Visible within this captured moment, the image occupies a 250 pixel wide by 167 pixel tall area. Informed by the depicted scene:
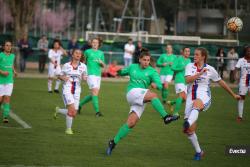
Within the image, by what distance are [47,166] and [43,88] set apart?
60.5 feet

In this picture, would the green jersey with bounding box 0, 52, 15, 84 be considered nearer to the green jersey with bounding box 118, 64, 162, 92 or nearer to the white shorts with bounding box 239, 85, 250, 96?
the green jersey with bounding box 118, 64, 162, 92

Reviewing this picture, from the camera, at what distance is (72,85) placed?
15.9 metres

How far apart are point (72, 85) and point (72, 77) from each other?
18 centimetres

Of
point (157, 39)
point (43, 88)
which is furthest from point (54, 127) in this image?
point (157, 39)

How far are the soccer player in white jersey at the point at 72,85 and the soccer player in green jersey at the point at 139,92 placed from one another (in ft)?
9.21

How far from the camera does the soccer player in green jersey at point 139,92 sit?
12820 millimetres

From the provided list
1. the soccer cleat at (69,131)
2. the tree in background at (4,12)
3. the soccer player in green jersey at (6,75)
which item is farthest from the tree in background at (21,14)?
the soccer cleat at (69,131)

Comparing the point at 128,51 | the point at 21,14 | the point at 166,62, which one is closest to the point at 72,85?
the point at 166,62

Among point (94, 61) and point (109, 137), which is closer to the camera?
point (109, 137)

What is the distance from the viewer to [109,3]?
247 ft

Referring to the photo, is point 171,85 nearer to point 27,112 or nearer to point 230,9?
point 27,112

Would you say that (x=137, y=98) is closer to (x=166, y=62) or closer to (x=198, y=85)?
(x=198, y=85)

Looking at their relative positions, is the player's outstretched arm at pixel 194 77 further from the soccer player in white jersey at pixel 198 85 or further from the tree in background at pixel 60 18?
the tree in background at pixel 60 18

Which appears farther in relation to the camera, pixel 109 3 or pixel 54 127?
pixel 109 3
